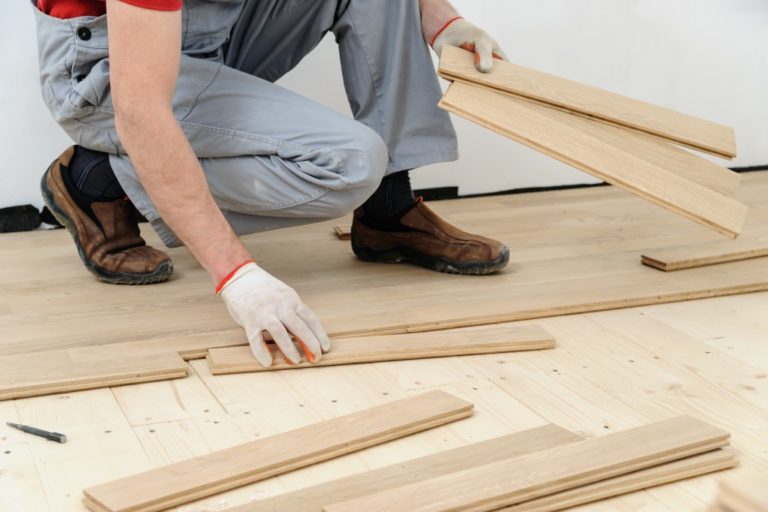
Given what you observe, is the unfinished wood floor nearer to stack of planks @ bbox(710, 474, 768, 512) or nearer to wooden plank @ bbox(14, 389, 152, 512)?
Answer: wooden plank @ bbox(14, 389, 152, 512)

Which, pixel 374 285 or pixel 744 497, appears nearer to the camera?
pixel 744 497

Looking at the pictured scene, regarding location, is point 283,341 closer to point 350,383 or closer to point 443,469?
point 350,383

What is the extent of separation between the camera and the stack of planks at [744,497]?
0.67 m

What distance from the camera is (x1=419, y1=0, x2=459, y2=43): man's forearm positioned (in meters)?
2.46

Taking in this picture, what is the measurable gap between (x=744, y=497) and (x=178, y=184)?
1350 mm

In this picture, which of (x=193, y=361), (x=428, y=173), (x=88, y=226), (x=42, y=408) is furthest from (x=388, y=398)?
(x=428, y=173)

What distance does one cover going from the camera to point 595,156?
6.83 ft

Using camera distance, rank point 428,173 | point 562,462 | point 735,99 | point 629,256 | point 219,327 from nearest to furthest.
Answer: point 562,462, point 219,327, point 629,256, point 428,173, point 735,99

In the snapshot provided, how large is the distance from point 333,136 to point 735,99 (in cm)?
223

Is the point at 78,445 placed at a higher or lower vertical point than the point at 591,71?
lower

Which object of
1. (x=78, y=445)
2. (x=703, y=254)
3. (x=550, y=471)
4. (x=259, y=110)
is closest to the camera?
(x=550, y=471)

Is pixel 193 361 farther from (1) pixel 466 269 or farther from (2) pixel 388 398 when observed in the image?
(1) pixel 466 269

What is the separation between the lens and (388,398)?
68.4 inches

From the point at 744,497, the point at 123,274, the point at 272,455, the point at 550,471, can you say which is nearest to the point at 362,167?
the point at 123,274
